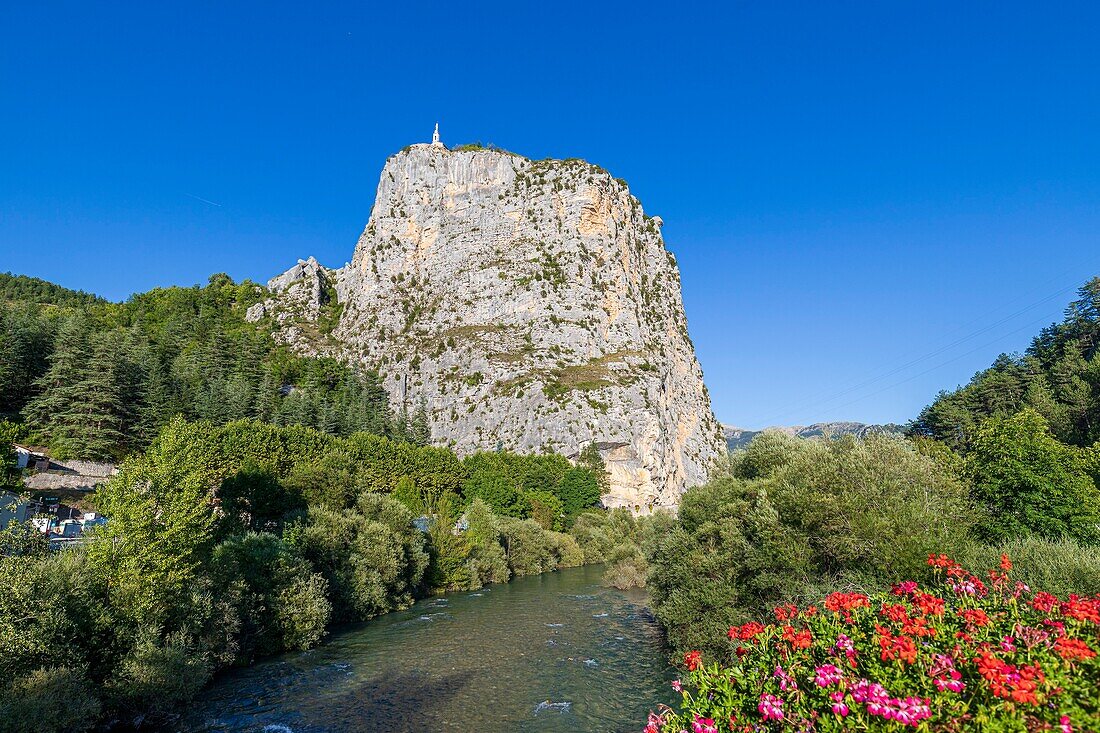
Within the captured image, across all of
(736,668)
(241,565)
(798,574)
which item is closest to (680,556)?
(798,574)

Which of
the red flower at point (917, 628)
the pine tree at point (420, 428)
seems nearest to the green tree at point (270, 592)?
the red flower at point (917, 628)

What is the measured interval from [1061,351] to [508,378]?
102714 mm

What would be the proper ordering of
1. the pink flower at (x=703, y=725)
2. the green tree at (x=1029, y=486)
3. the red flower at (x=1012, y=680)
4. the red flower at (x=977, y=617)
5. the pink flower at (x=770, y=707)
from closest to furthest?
1. the red flower at (x=1012, y=680)
2. the pink flower at (x=770, y=707)
3. the red flower at (x=977, y=617)
4. the pink flower at (x=703, y=725)
5. the green tree at (x=1029, y=486)

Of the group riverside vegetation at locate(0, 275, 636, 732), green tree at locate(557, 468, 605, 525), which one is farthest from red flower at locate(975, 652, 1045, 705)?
green tree at locate(557, 468, 605, 525)

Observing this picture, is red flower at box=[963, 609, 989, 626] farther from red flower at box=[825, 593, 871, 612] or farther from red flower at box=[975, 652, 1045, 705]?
red flower at box=[825, 593, 871, 612]

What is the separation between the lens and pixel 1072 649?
616 cm

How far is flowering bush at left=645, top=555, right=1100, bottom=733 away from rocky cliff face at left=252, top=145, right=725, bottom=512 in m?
89.4

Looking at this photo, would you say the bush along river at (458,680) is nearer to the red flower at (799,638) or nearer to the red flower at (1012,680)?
the red flower at (799,638)

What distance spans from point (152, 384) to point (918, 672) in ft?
311

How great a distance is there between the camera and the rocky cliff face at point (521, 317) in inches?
4070

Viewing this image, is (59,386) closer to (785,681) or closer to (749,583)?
(749,583)

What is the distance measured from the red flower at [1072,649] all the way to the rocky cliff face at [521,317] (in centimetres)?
9234

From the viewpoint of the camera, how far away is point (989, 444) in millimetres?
33906

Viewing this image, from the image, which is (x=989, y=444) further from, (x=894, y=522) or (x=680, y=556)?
(x=680, y=556)
